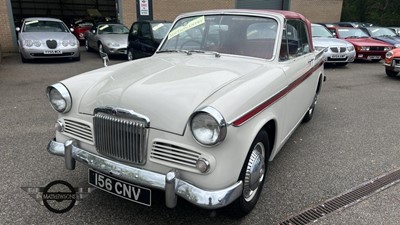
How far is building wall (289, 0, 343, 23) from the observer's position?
20.9 meters

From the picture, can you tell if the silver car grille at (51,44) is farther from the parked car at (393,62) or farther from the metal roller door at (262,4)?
the metal roller door at (262,4)

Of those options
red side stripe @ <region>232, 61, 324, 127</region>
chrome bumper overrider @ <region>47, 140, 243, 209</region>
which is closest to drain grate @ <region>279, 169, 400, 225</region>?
chrome bumper overrider @ <region>47, 140, 243, 209</region>

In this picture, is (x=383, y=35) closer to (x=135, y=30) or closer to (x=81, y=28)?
(x=135, y=30)

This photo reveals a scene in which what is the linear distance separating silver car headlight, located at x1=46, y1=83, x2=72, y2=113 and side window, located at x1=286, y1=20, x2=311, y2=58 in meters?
2.36

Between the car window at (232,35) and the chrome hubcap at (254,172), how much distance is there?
1.09m

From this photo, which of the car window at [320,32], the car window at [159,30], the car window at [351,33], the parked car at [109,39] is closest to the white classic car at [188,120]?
the car window at [159,30]

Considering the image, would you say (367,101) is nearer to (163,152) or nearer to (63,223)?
(163,152)

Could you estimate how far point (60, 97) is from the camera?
2.74 m

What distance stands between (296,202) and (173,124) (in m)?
1.53

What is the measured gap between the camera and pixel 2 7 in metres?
13.3

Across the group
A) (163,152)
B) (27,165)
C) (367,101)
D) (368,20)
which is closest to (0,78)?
(27,165)

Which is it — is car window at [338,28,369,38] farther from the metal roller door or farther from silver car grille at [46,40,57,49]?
silver car grille at [46,40,57,49]

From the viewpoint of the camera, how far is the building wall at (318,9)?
2088 cm

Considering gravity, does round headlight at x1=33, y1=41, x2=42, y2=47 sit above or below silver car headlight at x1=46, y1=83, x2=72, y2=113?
below
